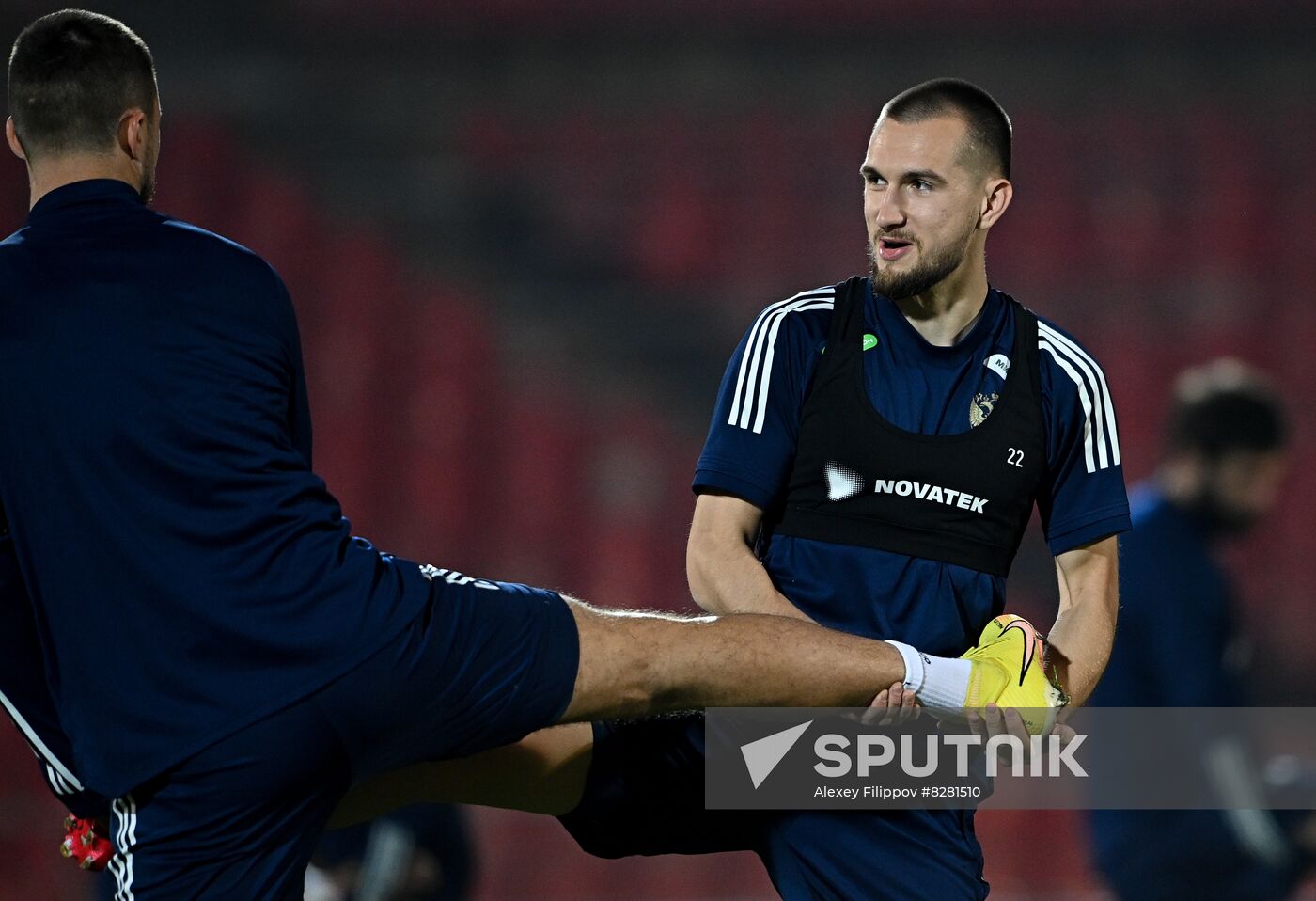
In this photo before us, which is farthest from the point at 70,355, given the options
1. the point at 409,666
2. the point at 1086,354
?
the point at 1086,354

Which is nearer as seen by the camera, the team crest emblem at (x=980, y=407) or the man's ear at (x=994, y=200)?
the team crest emblem at (x=980, y=407)

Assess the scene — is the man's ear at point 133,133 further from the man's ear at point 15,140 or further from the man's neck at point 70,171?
the man's ear at point 15,140

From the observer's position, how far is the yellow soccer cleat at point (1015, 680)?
2977 mm

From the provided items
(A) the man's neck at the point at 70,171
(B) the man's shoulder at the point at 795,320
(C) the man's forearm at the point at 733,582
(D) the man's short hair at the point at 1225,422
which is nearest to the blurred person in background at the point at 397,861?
(C) the man's forearm at the point at 733,582

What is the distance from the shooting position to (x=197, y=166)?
954 cm

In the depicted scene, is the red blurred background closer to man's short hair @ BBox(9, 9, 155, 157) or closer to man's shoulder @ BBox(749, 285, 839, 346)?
man's shoulder @ BBox(749, 285, 839, 346)

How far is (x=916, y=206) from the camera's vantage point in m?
3.24

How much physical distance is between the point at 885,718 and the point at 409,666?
957 millimetres

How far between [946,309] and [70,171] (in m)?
1.81

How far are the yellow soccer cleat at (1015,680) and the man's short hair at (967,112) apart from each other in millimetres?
1048

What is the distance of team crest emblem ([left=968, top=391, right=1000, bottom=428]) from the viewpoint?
10.5 feet

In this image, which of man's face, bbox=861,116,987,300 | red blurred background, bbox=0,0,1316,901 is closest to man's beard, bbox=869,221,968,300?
man's face, bbox=861,116,987,300

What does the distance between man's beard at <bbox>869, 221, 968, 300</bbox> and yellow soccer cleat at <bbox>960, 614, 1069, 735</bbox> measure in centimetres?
75

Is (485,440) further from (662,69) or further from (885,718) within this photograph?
(885,718)
